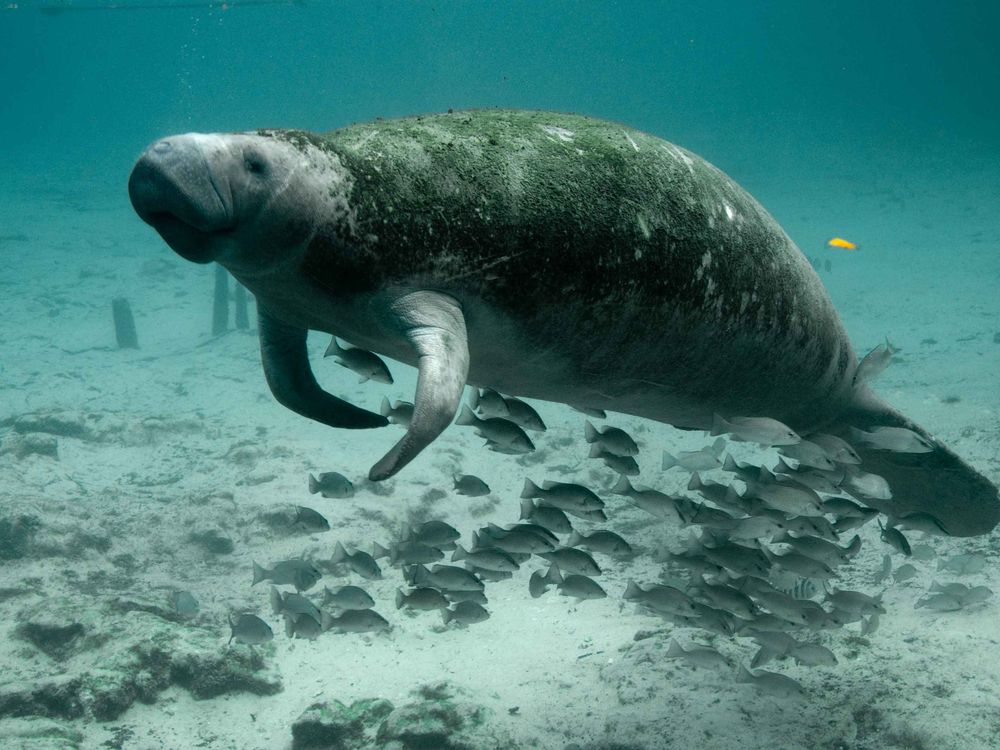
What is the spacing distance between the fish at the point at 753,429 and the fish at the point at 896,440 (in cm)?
92

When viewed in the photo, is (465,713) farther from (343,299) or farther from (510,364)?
(343,299)

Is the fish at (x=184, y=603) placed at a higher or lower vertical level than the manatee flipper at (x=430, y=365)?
lower

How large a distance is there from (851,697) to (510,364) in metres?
3.50

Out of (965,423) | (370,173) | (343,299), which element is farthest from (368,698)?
(965,423)

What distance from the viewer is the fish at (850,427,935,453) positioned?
4.15m

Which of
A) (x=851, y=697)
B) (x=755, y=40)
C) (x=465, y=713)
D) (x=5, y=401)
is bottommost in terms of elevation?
(x=5, y=401)

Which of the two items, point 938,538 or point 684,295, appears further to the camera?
point 938,538

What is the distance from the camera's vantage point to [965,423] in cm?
1088

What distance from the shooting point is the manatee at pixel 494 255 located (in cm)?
219

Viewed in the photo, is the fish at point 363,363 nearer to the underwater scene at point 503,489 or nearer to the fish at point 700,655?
the underwater scene at point 503,489

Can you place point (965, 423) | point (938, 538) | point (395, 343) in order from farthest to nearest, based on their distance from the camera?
1. point (965, 423)
2. point (938, 538)
3. point (395, 343)

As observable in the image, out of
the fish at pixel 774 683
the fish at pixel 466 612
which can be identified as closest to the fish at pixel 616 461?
the fish at pixel 774 683

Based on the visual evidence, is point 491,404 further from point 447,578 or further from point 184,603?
point 184,603

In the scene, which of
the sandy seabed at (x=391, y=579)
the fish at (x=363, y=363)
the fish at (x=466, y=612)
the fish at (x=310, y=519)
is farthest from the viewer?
the fish at (x=310, y=519)
